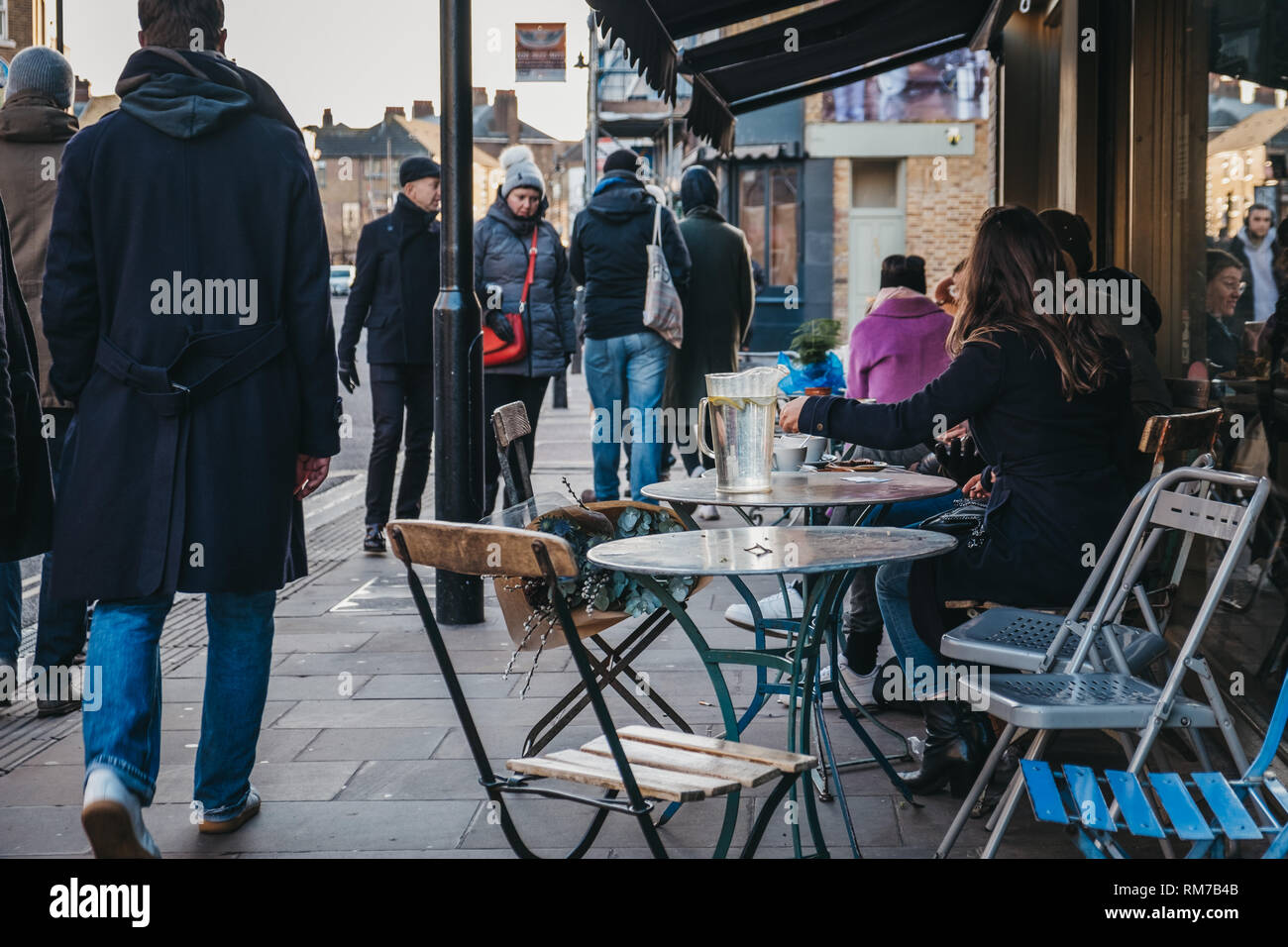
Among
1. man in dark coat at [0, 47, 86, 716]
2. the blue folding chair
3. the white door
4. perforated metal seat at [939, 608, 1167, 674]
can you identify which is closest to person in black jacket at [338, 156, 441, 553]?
man in dark coat at [0, 47, 86, 716]

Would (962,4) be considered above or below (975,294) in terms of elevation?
above

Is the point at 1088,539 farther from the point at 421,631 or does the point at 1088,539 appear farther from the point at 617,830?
the point at 421,631

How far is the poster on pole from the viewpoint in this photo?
85.9 ft

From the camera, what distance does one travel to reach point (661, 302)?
27.7 ft

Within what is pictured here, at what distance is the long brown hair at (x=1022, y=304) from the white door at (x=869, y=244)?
23.2 meters

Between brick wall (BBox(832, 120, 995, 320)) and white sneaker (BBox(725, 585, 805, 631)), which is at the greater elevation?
brick wall (BBox(832, 120, 995, 320))

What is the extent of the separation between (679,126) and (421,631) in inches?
1321

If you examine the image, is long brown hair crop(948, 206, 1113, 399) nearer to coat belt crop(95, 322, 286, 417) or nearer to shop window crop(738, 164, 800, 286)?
coat belt crop(95, 322, 286, 417)

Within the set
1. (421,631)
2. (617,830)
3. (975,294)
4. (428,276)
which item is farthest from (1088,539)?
(428,276)

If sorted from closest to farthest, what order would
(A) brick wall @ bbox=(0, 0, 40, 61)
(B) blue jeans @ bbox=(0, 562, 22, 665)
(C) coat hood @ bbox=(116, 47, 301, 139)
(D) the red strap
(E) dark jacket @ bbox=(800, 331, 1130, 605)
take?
(C) coat hood @ bbox=(116, 47, 301, 139) → (E) dark jacket @ bbox=(800, 331, 1130, 605) → (B) blue jeans @ bbox=(0, 562, 22, 665) → (D) the red strap → (A) brick wall @ bbox=(0, 0, 40, 61)

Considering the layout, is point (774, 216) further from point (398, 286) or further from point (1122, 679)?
point (1122, 679)

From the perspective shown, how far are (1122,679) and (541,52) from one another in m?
24.9

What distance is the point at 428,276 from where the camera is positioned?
26.5ft

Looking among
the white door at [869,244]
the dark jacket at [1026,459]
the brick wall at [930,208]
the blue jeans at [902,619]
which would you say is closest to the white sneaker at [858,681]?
the blue jeans at [902,619]
